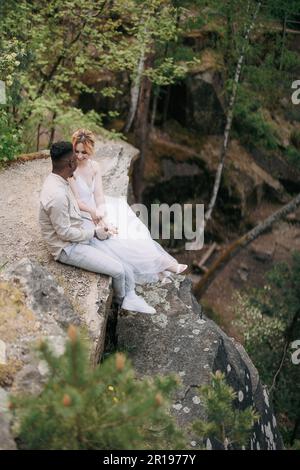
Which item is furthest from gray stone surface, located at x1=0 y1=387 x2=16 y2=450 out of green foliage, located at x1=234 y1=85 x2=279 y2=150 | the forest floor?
green foliage, located at x1=234 y1=85 x2=279 y2=150

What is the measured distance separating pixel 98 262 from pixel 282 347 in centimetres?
741

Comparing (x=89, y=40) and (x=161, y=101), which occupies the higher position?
(x=89, y=40)

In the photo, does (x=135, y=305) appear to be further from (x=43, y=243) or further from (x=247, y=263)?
(x=247, y=263)

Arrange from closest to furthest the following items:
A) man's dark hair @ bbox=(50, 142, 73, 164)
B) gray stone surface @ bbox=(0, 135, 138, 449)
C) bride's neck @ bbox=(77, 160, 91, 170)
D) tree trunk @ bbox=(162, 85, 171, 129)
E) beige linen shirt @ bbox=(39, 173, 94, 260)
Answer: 1. gray stone surface @ bbox=(0, 135, 138, 449)
2. man's dark hair @ bbox=(50, 142, 73, 164)
3. beige linen shirt @ bbox=(39, 173, 94, 260)
4. bride's neck @ bbox=(77, 160, 91, 170)
5. tree trunk @ bbox=(162, 85, 171, 129)

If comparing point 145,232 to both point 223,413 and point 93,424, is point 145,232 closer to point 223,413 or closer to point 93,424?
point 223,413

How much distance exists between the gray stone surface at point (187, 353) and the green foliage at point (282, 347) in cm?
483

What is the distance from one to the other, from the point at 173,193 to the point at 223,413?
14317 millimetres

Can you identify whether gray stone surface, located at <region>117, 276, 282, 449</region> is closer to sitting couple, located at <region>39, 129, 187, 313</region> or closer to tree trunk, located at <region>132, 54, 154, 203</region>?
sitting couple, located at <region>39, 129, 187, 313</region>

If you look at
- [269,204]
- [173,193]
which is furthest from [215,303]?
[269,204]

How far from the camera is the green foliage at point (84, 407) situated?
3.23 m

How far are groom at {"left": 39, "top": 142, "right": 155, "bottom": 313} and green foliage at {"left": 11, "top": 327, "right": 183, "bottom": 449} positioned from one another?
2763 millimetres

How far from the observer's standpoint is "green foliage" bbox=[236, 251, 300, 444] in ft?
38.8
